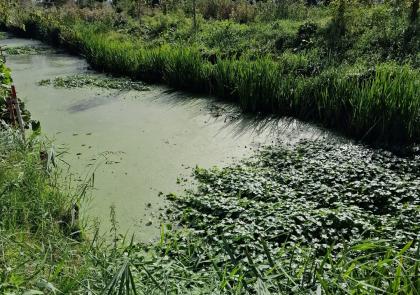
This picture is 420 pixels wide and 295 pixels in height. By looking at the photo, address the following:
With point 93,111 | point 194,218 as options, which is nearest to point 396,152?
point 194,218

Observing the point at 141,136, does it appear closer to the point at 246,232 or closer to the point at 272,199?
the point at 272,199

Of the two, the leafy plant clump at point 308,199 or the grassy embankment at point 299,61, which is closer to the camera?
the leafy plant clump at point 308,199

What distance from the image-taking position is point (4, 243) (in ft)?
6.98

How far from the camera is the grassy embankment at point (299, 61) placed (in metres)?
4.57

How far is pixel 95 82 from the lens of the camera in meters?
7.84

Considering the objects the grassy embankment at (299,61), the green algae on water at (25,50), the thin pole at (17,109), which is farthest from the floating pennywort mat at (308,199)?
the green algae on water at (25,50)

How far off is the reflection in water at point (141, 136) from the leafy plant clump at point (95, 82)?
0.25 metres

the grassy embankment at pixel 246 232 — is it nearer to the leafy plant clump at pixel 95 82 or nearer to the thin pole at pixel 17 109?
the thin pole at pixel 17 109

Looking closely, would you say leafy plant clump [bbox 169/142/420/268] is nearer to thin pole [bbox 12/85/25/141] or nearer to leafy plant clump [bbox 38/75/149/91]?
thin pole [bbox 12/85/25/141]

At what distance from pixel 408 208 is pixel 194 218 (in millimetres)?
1690

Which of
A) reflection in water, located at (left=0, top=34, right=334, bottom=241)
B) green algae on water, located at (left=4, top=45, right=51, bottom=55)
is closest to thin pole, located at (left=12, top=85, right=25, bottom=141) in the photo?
reflection in water, located at (left=0, top=34, right=334, bottom=241)

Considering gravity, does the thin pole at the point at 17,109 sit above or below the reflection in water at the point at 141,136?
above

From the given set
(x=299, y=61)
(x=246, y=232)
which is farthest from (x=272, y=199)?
(x=299, y=61)

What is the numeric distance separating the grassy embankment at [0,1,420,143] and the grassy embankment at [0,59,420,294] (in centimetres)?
61
